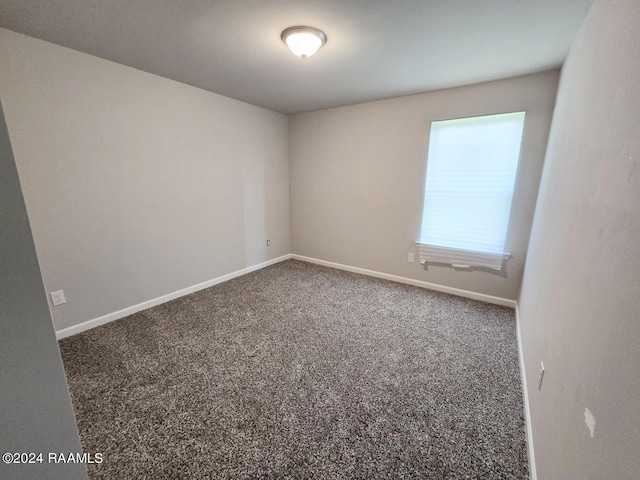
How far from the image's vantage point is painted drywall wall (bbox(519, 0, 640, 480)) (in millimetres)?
619

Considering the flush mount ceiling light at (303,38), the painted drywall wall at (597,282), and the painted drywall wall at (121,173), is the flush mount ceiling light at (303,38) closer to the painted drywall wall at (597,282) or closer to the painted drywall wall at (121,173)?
the painted drywall wall at (597,282)

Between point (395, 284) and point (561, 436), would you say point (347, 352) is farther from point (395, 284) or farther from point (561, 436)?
point (395, 284)

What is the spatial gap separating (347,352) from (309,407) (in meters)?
0.60

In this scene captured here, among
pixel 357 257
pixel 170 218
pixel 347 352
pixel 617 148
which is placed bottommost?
pixel 347 352

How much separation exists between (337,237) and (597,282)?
3.27m

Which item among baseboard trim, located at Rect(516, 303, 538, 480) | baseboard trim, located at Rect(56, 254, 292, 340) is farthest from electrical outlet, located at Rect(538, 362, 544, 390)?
baseboard trim, located at Rect(56, 254, 292, 340)

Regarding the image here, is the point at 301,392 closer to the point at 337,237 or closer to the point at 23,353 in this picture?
the point at 23,353

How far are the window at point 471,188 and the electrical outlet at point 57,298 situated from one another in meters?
3.71

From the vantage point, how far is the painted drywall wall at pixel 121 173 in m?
1.97

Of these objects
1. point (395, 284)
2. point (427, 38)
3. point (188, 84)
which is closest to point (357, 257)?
point (395, 284)

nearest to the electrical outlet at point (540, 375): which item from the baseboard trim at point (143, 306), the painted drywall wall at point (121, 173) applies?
the baseboard trim at point (143, 306)

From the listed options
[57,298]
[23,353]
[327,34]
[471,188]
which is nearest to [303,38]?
[327,34]

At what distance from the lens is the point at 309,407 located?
155cm

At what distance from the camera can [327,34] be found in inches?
71.7
